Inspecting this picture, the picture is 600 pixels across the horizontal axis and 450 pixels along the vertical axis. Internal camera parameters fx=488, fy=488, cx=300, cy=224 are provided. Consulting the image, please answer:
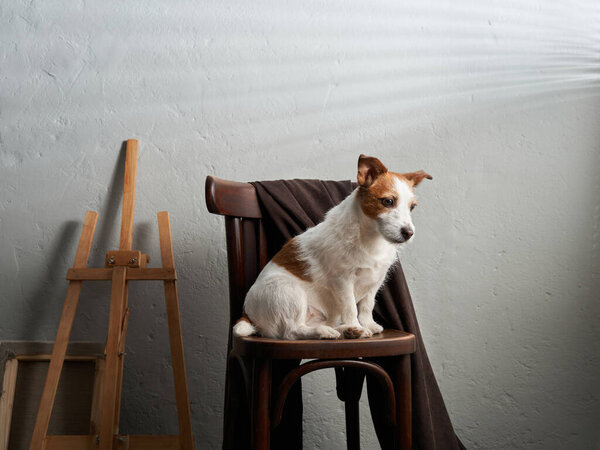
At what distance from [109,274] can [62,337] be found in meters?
0.22

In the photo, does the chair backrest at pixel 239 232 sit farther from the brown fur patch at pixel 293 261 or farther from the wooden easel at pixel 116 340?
the wooden easel at pixel 116 340

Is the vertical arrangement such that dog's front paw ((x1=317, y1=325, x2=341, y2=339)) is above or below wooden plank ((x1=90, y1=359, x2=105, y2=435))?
above

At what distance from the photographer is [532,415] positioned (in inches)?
63.4

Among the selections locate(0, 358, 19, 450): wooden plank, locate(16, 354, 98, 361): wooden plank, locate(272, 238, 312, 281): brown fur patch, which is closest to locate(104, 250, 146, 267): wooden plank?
locate(16, 354, 98, 361): wooden plank

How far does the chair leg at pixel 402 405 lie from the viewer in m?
0.96

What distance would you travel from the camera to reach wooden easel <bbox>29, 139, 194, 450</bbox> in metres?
1.37

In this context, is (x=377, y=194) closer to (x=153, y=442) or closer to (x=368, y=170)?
(x=368, y=170)

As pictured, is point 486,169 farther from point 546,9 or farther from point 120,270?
point 120,270

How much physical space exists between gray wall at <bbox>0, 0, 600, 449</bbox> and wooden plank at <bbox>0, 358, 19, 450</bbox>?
10 cm

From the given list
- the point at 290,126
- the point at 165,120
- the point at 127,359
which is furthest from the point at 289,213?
the point at 127,359

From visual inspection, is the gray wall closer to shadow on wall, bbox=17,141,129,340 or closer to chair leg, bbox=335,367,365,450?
shadow on wall, bbox=17,141,129,340

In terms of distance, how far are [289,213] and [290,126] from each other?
477 millimetres

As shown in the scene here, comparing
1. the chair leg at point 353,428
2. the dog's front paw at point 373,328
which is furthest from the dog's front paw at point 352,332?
the chair leg at point 353,428

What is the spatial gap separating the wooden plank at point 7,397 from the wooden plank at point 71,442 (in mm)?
173
